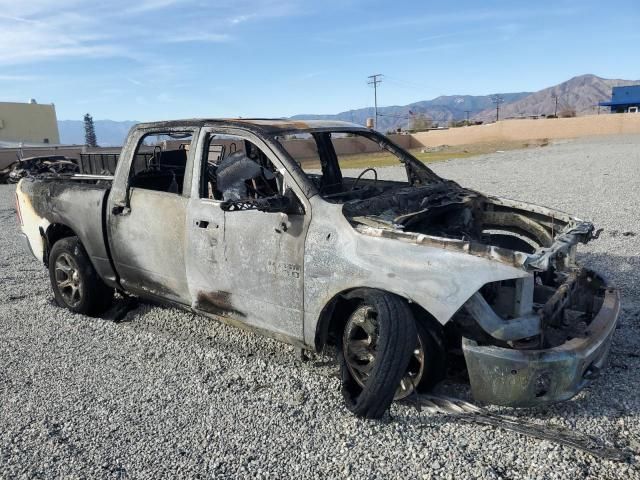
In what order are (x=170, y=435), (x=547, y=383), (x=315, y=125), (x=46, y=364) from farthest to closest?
1. (x=315, y=125)
2. (x=46, y=364)
3. (x=170, y=435)
4. (x=547, y=383)

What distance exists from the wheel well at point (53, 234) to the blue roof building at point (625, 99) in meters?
80.3

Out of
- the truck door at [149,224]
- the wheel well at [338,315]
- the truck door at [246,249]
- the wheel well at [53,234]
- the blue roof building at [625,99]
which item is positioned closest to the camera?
the wheel well at [338,315]

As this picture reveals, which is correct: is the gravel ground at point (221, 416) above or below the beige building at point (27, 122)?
below

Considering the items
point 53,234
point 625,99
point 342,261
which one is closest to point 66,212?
point 53,234

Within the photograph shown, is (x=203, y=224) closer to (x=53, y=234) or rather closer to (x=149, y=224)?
(x=149, y=224)

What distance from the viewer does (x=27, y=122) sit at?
61.9 metres

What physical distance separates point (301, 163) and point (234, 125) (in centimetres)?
67

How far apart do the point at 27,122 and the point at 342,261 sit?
6828 centimetres

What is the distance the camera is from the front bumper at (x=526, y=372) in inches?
122

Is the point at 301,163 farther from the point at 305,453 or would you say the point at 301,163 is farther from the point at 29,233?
the point at 29,233

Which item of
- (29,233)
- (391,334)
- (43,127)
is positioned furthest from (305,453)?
(43,127)

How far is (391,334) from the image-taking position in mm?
3217

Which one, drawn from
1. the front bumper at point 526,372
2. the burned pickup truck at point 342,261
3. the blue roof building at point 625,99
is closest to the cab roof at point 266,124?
the burned pickup truck at point 342,261

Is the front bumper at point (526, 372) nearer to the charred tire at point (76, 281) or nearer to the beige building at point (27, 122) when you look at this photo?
the charred tire at point (76, 281)
